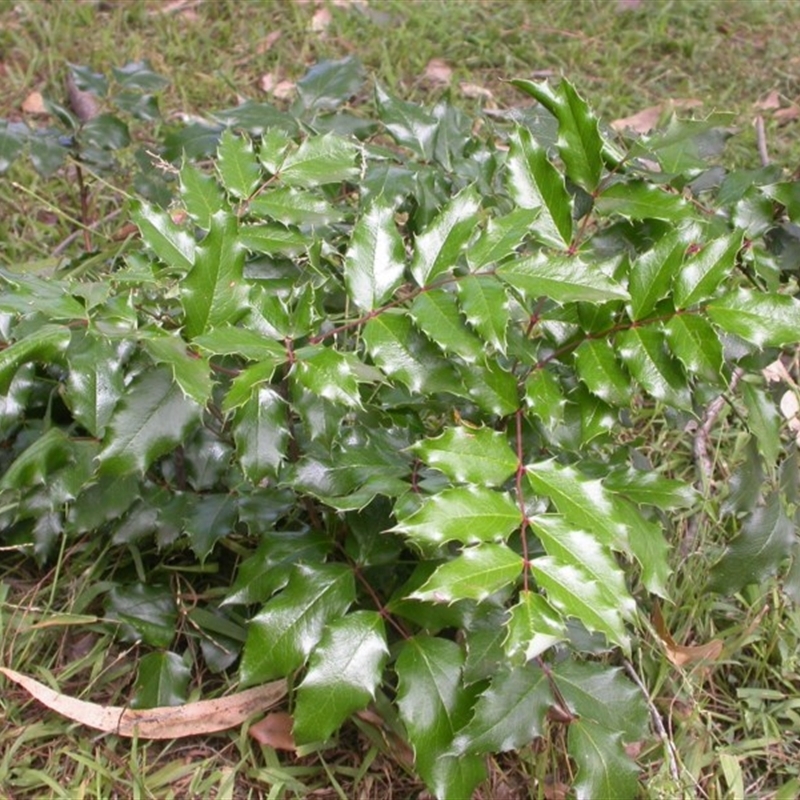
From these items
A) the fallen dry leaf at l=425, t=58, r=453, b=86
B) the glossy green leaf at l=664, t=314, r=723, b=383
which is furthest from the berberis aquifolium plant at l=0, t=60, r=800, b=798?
the fallen dry leaf at l=425, t=58, r=453, b=86

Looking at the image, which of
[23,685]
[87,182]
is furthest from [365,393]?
[87,182]

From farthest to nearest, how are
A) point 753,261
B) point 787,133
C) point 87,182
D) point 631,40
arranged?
point 631,40
point 787,133
point 87,182
point 753,261

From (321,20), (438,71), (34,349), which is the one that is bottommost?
(438,71)

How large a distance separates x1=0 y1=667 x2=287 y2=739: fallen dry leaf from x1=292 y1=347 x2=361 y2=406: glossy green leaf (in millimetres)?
686

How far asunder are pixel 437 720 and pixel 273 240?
0.72 meters

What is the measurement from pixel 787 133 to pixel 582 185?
5.77 feet

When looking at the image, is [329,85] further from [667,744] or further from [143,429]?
[667,744]

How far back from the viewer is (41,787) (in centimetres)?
164

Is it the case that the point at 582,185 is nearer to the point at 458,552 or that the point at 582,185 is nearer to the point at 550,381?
the point at 550,381

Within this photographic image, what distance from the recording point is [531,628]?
1136 millimetres

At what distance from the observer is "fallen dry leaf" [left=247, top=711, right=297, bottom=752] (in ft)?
5.54

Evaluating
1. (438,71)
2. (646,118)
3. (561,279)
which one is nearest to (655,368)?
(561,279)

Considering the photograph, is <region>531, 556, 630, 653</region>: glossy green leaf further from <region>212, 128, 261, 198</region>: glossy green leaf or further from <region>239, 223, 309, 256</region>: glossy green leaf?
<region>212, 128, 261, 198</region>: glossy green leaf

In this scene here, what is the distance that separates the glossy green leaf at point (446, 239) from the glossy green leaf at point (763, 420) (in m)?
0.53
